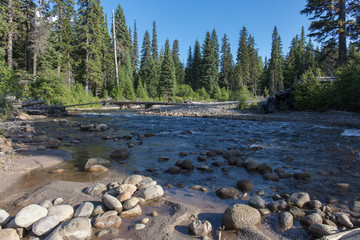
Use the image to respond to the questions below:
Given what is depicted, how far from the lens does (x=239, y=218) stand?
208 cm

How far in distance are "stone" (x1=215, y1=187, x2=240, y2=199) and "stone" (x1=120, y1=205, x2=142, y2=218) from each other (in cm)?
110

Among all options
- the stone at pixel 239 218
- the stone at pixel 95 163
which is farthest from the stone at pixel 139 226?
the stone at pixel 95 163

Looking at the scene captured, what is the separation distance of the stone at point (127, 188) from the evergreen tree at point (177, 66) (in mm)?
48317

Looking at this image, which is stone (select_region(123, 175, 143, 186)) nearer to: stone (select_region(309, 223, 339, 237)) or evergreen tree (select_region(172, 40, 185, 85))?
stone (select_region(309, 223, 339, 237))

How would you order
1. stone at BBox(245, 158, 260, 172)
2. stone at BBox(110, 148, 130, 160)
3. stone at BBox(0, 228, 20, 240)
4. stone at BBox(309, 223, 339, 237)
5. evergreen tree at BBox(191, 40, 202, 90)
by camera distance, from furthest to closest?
evergreen tree at BBox(191, 40, 202, 90)
stone at BBox(110, 148, 130, 160)
stone at BBox(245, 158, 260, 172)
stone at BBox(309, 223, 339, 237)
stone at BBox(0, 228, 20, 240)

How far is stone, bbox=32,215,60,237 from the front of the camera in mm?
1884

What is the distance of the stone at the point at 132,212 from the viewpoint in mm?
2273

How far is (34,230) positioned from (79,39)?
30.5 meters

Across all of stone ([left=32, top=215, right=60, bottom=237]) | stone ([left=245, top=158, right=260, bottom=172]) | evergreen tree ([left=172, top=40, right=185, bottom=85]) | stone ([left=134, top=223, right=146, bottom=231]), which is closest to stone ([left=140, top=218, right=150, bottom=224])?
stone ([left=134, top=223, right=146, bottom=231])

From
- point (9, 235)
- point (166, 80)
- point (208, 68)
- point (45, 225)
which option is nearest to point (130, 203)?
point (45, 225)

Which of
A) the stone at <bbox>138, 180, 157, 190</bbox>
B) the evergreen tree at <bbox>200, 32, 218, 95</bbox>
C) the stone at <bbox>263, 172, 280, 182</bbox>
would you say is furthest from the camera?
the evergreen tree at <bbox>200, 32, 218, 95</bbox>

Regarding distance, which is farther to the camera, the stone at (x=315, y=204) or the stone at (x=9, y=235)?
the stone at (x=315, y=204)

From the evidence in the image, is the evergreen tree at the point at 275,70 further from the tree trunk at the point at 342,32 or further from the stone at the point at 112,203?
the stone at the point at 112,203

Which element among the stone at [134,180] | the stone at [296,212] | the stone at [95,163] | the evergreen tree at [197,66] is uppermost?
the evergreen tree at [197,66]
